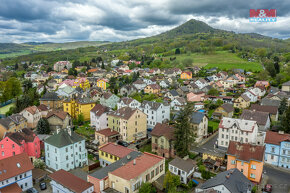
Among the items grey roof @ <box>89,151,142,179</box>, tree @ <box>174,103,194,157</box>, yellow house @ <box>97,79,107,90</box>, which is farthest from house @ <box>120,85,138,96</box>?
grey roof @ <box>89,151,142,179</box>

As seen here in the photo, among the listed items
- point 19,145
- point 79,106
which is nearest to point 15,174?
point 19,145

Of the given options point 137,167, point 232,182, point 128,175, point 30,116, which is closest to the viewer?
point 232,182

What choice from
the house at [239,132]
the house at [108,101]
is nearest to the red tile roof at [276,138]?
the house at [239,132]

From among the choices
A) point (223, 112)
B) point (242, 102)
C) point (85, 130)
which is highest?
point (242, 102)

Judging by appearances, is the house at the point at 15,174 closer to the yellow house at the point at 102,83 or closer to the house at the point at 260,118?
the house at the point at 260,118

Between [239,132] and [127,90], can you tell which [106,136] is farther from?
[127,90]

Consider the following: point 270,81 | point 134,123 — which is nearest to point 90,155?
point 134,123
